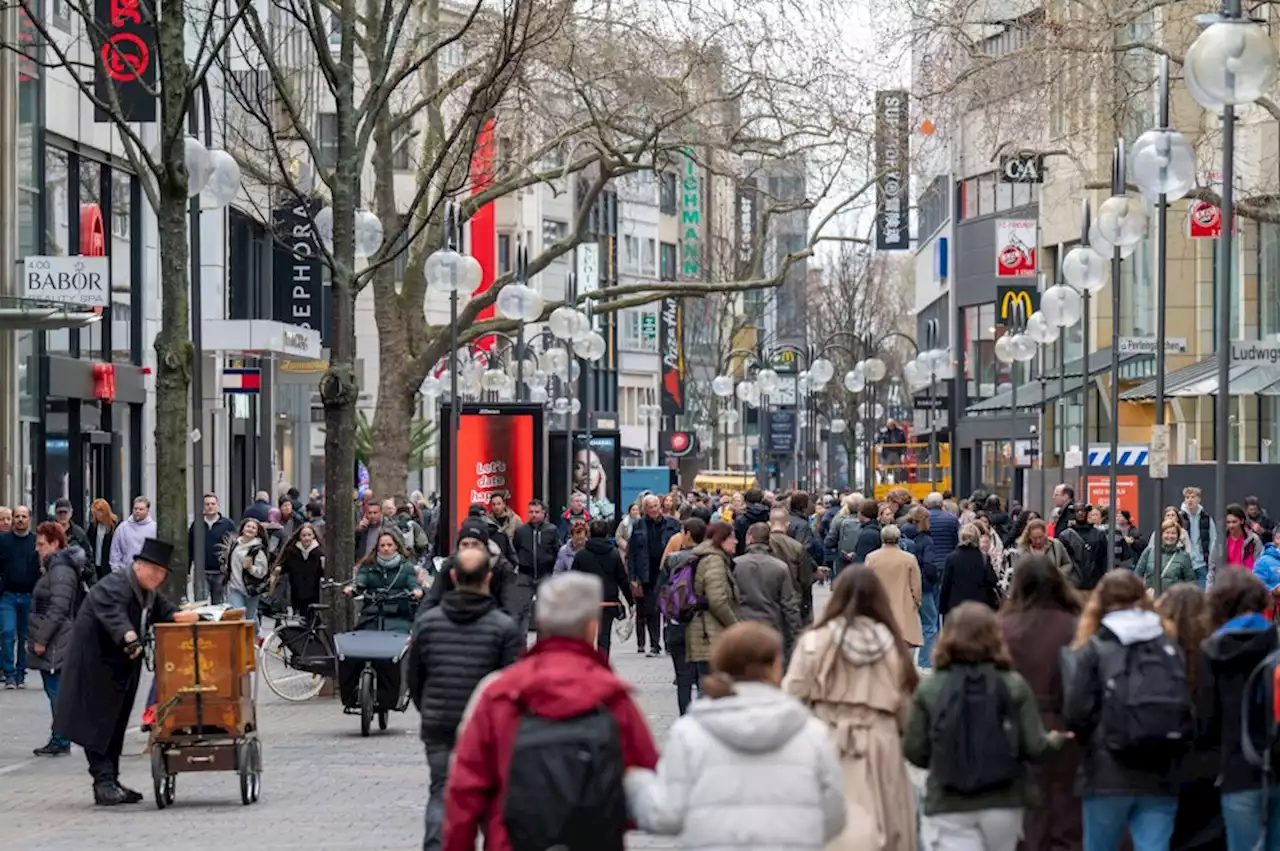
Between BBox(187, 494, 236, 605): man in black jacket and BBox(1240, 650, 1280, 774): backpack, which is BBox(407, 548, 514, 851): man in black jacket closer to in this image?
BBox(1240, 650, 1280, 774): backpack

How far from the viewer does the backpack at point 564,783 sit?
7906 millimetres

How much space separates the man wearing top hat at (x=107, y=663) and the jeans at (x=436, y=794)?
166 inches

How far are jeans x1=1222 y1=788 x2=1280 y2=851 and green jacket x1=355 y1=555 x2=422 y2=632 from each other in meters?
11.0

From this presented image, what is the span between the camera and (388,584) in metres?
20.8

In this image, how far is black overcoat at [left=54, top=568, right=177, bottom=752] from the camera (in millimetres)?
16109

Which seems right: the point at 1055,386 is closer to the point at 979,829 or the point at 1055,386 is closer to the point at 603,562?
the point at 603,562

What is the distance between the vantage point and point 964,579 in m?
23.2

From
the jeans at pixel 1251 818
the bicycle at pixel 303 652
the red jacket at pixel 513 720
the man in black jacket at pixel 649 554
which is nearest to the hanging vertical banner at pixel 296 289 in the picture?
the man in black jacket at pixel 649 554

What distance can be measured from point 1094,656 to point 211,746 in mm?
7096

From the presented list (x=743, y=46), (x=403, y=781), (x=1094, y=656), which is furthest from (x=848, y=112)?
(x=1094, y=656)

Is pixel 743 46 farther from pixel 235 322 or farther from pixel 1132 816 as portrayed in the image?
pixel 1132 816

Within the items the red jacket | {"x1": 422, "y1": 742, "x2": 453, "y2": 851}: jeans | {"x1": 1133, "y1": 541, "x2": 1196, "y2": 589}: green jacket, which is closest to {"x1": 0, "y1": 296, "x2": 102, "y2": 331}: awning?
{"x1": 1133, "y1": 541, "x2": 1196, "y2": 589}: green jacket

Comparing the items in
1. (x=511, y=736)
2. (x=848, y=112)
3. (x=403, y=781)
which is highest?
(x=848, y=112)

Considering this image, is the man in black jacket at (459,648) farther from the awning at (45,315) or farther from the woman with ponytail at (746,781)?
the awning at (45,315)
